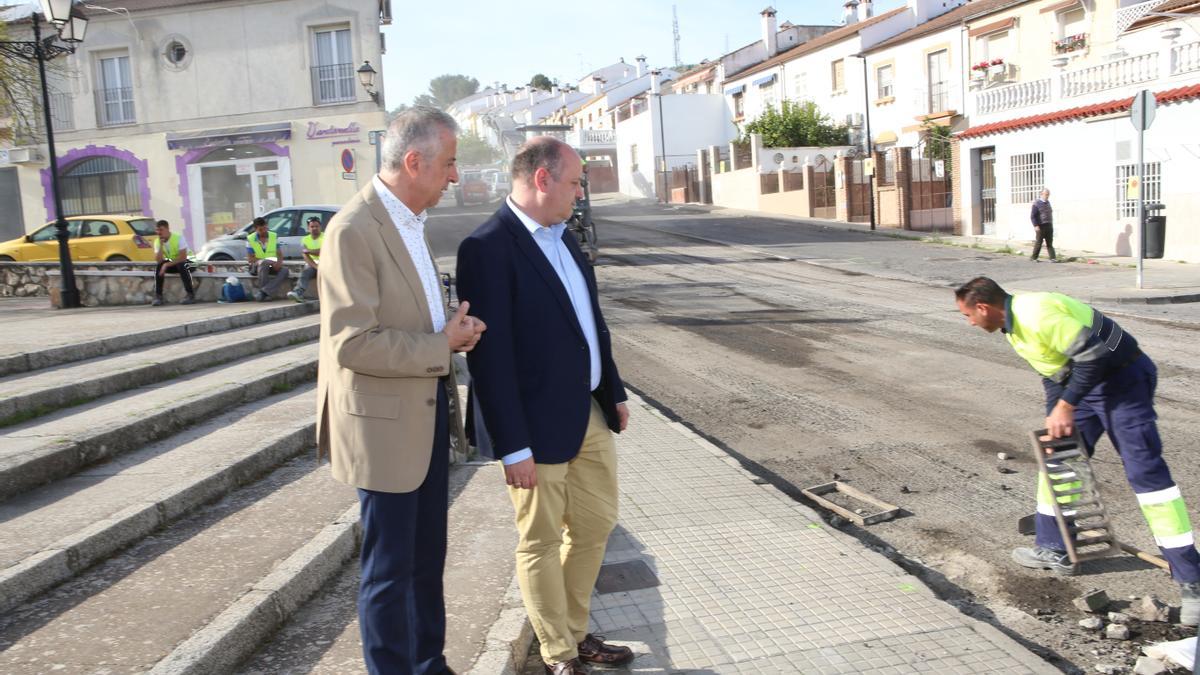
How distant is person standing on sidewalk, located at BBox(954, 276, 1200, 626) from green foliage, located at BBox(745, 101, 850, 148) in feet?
122

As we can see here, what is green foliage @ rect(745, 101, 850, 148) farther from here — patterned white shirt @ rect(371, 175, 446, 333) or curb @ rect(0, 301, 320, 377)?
patterned white shirt @ rect(371, 175, 446, 333)

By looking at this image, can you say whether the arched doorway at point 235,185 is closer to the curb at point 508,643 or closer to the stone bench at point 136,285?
the stone bench at point 136,285

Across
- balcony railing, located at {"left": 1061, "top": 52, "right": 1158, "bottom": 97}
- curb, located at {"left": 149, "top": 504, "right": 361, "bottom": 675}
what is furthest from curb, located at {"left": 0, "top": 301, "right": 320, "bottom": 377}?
balcony railing, located at {"left": 1061, "top": 52, "right": 1158, "bottom": 97}

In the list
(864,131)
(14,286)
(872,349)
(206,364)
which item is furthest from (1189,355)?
(864,131)

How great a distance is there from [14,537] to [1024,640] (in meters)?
4.32

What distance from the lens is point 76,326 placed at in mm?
10531

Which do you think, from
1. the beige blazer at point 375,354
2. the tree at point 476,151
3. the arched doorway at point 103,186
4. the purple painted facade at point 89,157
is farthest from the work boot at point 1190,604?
the tree at point 476,151

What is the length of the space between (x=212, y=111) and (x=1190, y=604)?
25885 mm

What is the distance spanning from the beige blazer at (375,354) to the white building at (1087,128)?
1887cm

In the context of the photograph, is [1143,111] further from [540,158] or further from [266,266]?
[540,158]

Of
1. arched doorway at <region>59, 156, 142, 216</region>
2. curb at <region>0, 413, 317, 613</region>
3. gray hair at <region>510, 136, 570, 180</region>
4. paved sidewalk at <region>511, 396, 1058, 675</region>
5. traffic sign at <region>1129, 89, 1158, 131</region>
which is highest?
arched doorway at <region>59, 156, 142, 216</region>

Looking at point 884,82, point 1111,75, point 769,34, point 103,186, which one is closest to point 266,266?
point 103,186

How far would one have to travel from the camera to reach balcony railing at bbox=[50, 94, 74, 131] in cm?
2594

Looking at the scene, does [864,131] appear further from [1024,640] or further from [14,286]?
[1024,640]
